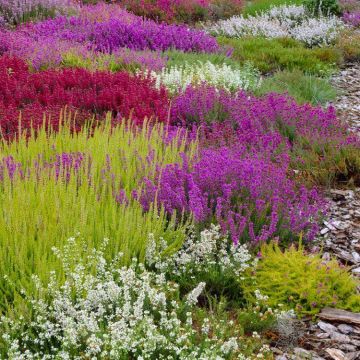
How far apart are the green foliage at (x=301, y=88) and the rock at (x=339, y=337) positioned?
476 cm

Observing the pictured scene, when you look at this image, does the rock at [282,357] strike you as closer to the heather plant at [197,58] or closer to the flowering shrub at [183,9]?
the heather plant at [197,58]

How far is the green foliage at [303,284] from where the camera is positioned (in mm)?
3477

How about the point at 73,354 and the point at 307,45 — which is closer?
the point at 73,354

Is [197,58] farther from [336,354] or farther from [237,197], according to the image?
[336,354]

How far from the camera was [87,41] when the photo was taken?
9852 millimetres

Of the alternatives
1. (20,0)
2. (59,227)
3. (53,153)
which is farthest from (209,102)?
(20,0)

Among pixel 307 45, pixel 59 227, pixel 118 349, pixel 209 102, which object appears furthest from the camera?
pixel 307 45

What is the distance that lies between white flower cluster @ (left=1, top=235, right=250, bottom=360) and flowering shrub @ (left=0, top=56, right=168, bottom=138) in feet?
8.77

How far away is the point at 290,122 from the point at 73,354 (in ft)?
12.9

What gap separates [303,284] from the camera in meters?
3.51

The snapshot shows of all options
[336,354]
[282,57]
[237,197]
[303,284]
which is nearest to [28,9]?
[282,57]

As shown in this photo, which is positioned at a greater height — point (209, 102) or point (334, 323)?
point (209, 102)

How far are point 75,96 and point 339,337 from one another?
164 inches

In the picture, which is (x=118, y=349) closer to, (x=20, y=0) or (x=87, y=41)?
(x=87, y=41)
